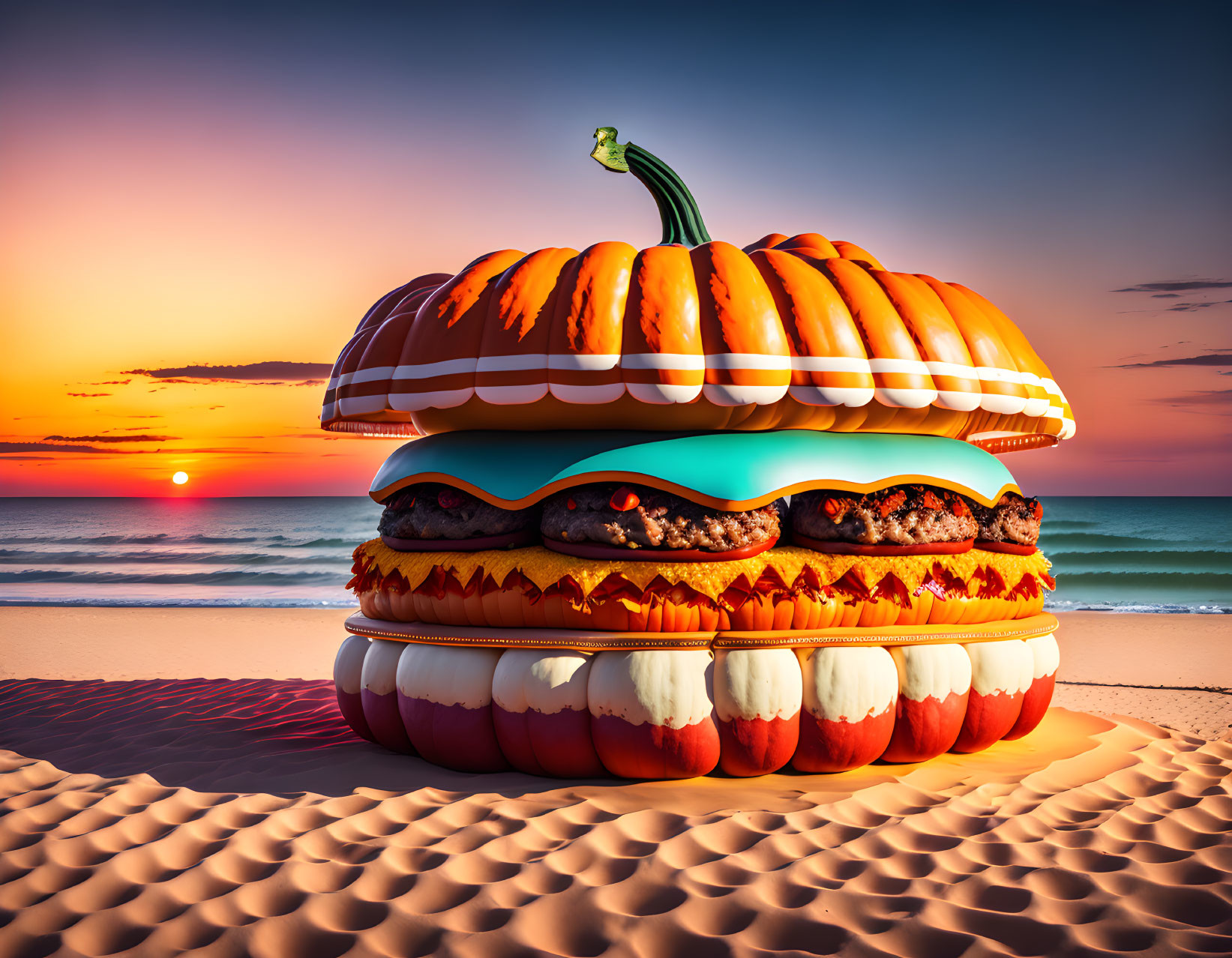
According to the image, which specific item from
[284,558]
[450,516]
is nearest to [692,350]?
[450,516]

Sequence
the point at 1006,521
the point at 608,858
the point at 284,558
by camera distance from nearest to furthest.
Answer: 1. the point at 608,858
2. the point at 1006,521
3. the point at 284,558

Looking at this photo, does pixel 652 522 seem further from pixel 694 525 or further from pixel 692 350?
pixel 692 350

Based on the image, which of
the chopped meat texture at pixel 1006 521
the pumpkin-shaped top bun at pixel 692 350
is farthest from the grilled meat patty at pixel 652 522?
the chopped meat texture at pixel 1006 521

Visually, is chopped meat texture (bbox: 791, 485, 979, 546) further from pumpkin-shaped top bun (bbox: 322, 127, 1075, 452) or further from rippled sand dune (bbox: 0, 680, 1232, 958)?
rippled sand dune (bbox: 0, 680, 1232, 958)

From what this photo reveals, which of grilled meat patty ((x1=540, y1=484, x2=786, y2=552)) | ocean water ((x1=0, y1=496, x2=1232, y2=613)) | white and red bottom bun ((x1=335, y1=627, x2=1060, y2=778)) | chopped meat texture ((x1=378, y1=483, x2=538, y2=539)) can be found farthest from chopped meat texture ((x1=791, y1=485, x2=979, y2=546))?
ocean water ((x1=0, y1=496, x2=1232, y2=613))

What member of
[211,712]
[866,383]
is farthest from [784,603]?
[211,712]

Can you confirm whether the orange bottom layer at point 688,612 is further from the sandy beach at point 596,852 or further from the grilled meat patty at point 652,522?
the sandy beach at point 596,852
